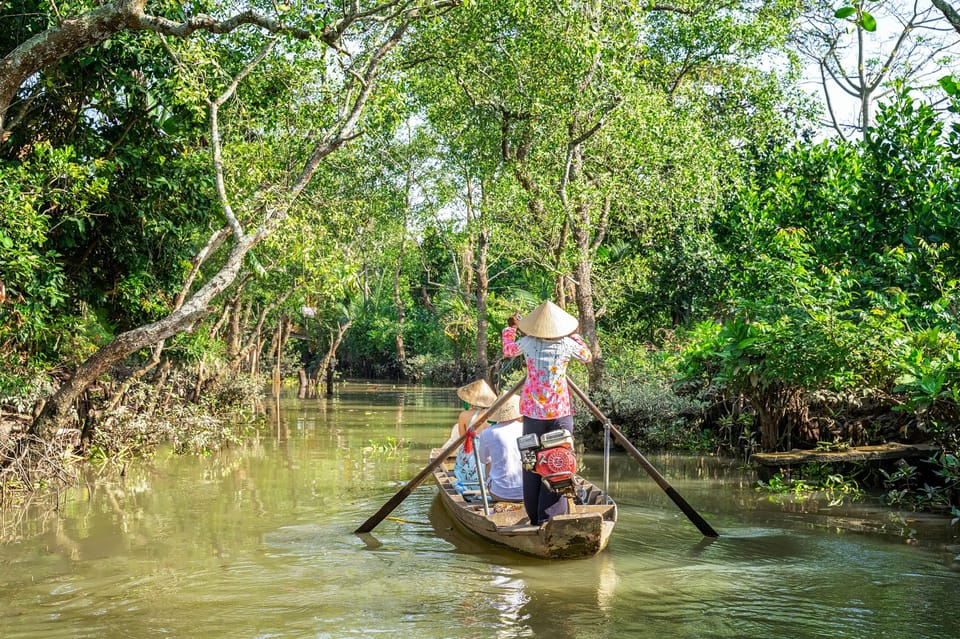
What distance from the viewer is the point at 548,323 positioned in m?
7.51

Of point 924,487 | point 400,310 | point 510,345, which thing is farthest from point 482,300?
point 510,345

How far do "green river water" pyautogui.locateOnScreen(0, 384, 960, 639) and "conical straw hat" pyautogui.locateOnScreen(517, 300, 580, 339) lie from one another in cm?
197

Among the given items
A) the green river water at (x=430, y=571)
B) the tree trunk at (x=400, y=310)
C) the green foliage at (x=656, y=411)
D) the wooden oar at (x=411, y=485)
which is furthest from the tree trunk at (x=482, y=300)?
the wooden oar at (x=411, y=485)

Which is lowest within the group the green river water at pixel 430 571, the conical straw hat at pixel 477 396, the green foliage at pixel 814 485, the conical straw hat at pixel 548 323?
the green river water at pixel 430 571

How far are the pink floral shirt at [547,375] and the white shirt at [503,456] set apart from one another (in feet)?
2.70

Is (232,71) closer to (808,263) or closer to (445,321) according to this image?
(808,263)

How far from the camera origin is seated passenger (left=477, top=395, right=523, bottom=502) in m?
8.22

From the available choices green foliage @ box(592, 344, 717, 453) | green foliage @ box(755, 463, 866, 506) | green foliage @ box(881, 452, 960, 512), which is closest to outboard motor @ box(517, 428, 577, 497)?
green foliage @ box(881, 452, 960, 512)

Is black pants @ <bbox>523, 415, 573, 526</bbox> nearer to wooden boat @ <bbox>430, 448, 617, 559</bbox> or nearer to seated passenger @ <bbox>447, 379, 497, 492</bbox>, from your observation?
wooden boat @ <bbox>430, 448, 617, 559</bbox>

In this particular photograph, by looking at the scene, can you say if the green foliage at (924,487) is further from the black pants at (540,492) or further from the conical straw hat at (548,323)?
the conical straw hat at (548,323)

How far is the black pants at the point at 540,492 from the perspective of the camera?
7316 mm

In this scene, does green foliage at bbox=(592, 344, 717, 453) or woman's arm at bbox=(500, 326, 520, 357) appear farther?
green foliage at bbox=(592, 344, 717, 453)

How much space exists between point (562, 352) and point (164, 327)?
18.2ft

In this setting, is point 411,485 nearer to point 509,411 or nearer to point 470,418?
point 470,418
